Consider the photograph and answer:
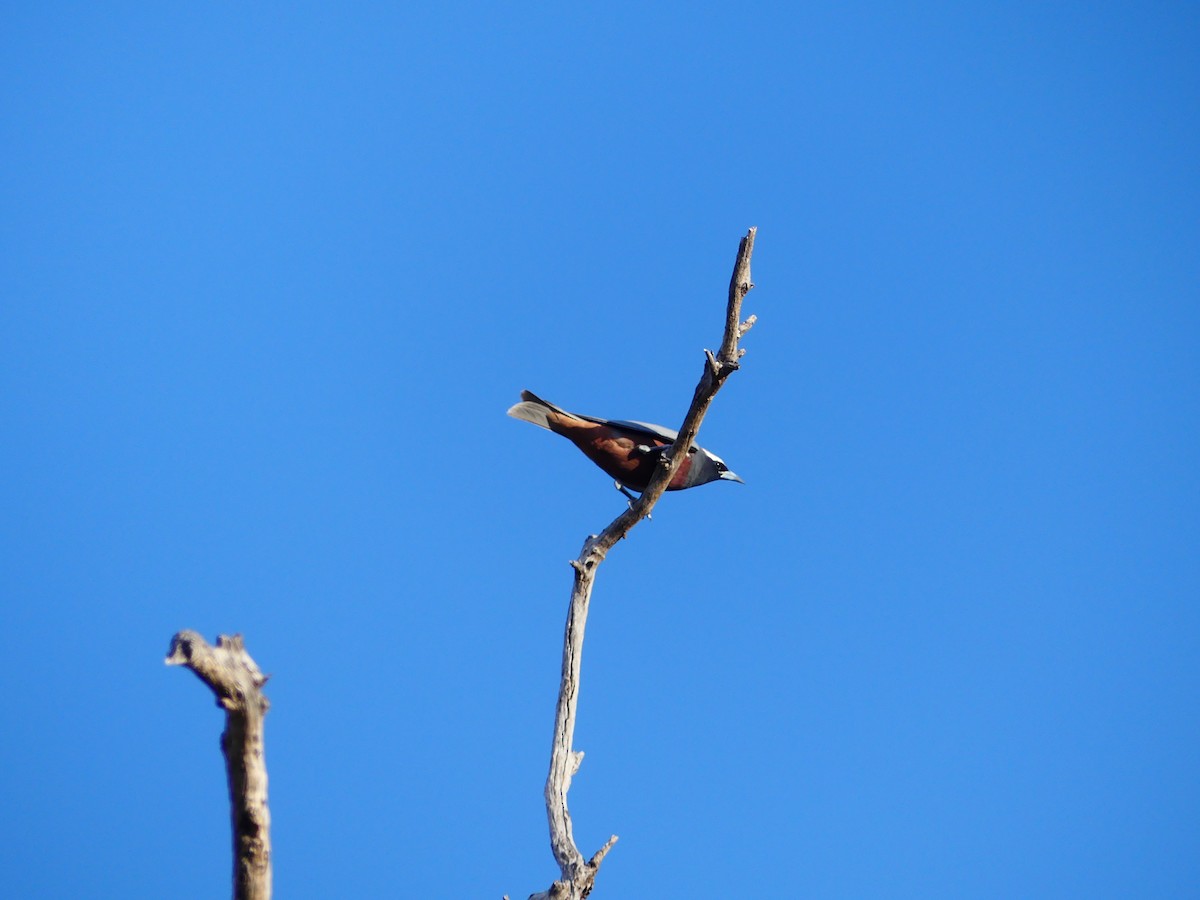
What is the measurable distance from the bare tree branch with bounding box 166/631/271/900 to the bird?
12.5 ft

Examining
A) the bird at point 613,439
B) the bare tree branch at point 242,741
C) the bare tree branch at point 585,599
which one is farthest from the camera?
the bird at point 613,439

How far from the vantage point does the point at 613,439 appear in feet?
21.2

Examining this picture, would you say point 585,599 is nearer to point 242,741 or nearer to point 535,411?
point 535,411

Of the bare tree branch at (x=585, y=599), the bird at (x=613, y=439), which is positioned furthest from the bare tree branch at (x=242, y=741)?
the bird at (x=613, y=439)

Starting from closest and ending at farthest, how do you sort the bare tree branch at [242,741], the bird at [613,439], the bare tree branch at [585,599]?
the bare tree branch at [242,741] < the bare tree branch at [585,599] < the bird at [613,439]

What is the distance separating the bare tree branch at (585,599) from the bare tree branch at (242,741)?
200 centimetres

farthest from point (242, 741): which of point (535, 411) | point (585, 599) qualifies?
point (535, 411)

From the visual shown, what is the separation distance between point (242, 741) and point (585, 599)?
2980mm

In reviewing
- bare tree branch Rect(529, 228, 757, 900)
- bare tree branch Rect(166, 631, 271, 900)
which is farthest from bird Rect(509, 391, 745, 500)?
bare tree branch Rect(166, 631, 271, 900)

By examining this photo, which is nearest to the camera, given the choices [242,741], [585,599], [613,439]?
[242,741]

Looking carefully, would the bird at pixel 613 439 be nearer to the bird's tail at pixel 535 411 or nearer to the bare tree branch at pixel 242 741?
the bird's tail at pixel 535 411

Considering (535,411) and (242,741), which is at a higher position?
(535,411)

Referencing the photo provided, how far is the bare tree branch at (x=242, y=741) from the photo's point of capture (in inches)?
104

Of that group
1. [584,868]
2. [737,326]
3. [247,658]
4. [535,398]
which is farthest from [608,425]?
[247,658]
